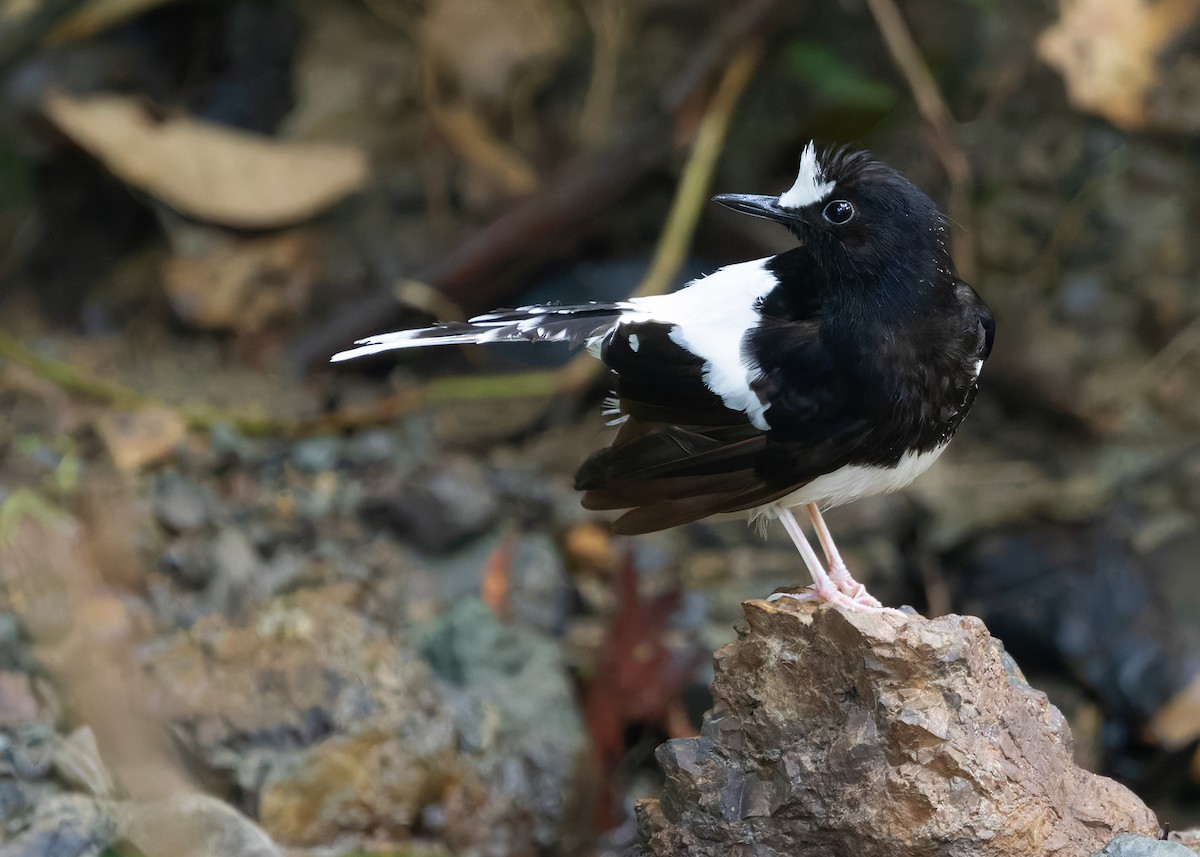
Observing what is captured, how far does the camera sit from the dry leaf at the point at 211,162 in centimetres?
533

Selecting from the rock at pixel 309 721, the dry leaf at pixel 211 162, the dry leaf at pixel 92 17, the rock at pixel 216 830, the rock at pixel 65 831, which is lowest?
the rock at pixel 65 831

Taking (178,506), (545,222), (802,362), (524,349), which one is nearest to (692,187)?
(545,222)

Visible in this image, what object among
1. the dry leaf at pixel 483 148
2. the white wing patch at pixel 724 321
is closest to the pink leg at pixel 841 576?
the white wing patch at pixel 724 321

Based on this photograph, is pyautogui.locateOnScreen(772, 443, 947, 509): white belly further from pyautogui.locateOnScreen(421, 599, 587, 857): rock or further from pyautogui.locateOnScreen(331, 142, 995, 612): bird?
pyautogui.locateOnScreen(421, 599, 587, 857): rock

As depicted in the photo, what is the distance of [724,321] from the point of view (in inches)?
121

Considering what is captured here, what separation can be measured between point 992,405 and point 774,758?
132 inches

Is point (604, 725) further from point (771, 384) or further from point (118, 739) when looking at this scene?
point (118, 739)

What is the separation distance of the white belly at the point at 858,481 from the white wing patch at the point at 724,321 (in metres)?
0.20

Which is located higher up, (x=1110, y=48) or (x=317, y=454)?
(x=1110, y=48)

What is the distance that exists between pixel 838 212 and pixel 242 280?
11.2 ft

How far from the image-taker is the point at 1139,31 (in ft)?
17.1

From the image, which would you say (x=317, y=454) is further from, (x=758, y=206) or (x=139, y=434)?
(x=758, y=206)

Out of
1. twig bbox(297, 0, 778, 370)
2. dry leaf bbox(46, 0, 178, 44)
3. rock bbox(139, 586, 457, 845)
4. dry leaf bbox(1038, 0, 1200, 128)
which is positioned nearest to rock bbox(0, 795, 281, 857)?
rock bbox(139, 586, 457, 845)

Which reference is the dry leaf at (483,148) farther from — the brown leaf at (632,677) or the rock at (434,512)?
the brown leaf at (632,677)
